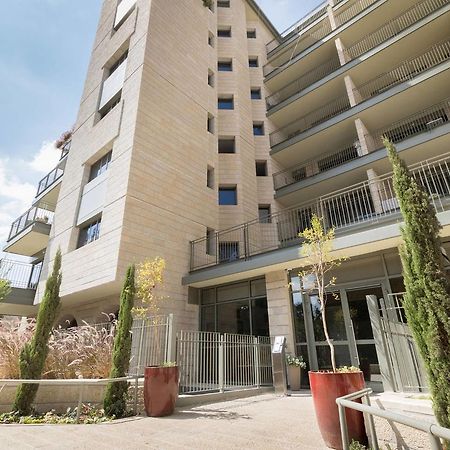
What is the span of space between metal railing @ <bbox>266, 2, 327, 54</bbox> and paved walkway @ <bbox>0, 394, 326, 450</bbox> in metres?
22.3

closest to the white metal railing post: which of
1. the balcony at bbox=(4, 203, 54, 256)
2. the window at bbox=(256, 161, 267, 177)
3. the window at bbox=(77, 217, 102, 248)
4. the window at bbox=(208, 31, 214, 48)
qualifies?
the window at bbox=(77, 217, 102, 248)

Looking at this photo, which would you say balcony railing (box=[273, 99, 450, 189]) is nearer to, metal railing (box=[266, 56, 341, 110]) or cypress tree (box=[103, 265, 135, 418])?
metal railing (box=[266, 56, 341, 110])

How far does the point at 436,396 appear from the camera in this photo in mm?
3268

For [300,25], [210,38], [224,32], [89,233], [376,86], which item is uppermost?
[224,32]

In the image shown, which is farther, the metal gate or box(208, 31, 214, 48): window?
box(208, 31, 214, 48): window

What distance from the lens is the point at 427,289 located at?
3.53m

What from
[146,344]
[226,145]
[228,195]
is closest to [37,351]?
[146,344]

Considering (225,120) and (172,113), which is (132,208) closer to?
(172,113)

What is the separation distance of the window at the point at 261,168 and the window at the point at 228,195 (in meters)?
2.47

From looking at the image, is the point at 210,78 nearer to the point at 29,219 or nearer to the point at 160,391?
the point at 29,219

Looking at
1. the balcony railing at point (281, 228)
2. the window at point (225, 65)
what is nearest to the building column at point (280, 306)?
the balcony railing at point (281, 228)

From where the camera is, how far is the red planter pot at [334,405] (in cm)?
379

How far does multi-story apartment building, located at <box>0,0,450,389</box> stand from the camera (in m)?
10.2

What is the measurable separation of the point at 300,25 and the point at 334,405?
76.9ft
